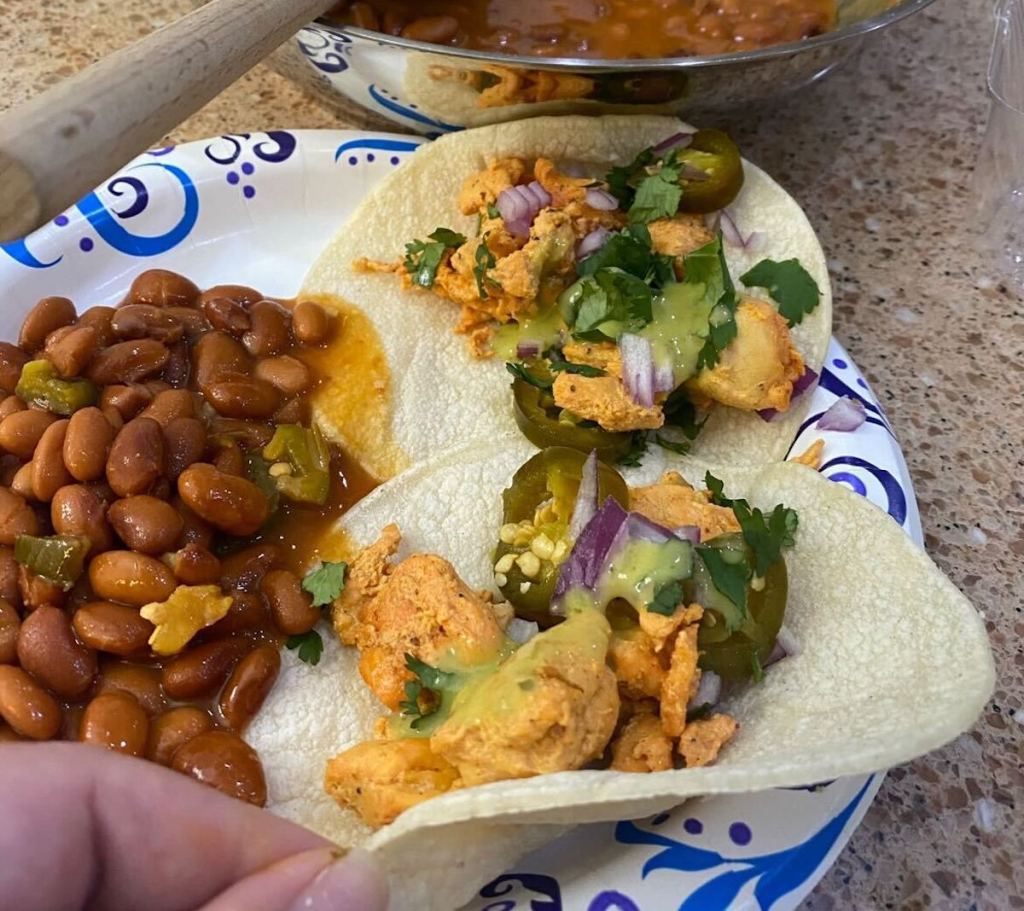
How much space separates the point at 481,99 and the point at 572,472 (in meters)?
1.13

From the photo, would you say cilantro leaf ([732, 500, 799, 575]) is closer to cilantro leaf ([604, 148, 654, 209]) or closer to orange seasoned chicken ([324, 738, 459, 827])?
orange seasoned chicken ([324, 738, 459, 827])

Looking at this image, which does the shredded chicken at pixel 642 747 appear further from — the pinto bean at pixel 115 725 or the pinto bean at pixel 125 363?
the pinto bean at pixel 125 363

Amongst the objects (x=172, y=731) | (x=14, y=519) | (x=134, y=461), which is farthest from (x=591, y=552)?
(x=14, y=519)

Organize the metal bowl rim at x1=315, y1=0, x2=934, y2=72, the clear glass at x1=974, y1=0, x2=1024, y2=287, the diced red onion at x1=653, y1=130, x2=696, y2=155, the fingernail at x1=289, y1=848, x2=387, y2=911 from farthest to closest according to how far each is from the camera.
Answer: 1. the clear glass at x1=974, y1=0, x2=1024, y2=287
2. the diced red onion at x1=653, y1=130, x2=696, y2=155
3. the metal bowl rim at x1=315, y1=0, x2=934, y2=72
4. the fingernail at x1=289, y1=848, x2=387, y2=911

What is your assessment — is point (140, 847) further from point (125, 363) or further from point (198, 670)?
point (125, 363)

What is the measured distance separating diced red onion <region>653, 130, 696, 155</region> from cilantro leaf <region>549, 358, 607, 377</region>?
70cm

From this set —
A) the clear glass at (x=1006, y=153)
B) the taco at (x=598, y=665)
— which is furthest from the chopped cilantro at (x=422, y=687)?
the clear glass at (x=1006, y=153)

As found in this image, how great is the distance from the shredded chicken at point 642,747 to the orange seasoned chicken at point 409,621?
28 centimetres

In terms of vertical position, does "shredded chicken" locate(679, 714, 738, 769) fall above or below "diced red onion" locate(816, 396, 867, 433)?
below

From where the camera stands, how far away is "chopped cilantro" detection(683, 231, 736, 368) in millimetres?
2193

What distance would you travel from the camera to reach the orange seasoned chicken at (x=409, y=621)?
1.81 m

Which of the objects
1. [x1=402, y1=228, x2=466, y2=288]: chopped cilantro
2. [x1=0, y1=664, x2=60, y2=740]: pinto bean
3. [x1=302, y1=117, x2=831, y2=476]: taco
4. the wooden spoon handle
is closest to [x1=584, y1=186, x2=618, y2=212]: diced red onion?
[x1=302, y1=117, x2=831, y2=476]: taco

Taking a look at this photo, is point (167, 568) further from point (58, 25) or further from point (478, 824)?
point (58, 25)

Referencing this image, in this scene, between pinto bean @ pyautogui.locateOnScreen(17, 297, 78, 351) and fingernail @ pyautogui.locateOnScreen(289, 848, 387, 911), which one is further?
pinto bean @ pyautogui.locateOnScreen(17, 297, 78, 351)
